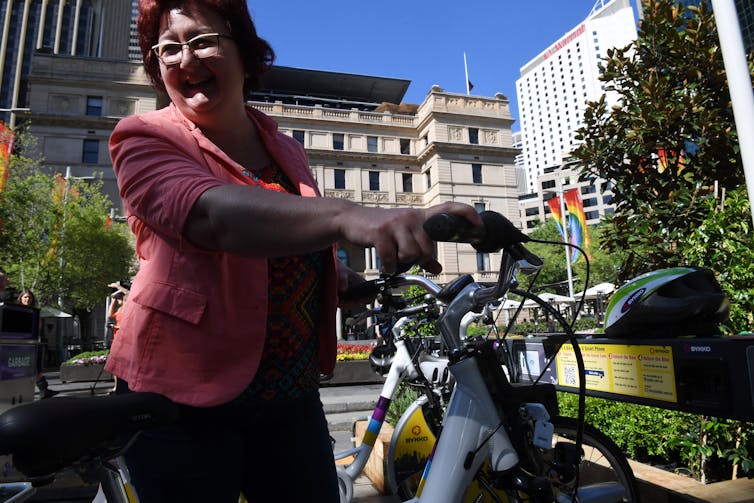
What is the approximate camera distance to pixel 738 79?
354 centimetres

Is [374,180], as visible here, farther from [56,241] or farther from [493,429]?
[493,429]

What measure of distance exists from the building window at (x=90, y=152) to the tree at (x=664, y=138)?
119 ft

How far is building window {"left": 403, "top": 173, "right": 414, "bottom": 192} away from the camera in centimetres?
4119

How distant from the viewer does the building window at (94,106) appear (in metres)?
34.2

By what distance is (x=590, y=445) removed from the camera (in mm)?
2566

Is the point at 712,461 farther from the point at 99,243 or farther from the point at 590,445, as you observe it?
the point at 99,243

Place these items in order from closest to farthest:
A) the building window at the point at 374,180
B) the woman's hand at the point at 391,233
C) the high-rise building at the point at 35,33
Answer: the woman's hand at the point at 391,233
the building window at the point at 374,180
the high-rise building at the point at 35,33

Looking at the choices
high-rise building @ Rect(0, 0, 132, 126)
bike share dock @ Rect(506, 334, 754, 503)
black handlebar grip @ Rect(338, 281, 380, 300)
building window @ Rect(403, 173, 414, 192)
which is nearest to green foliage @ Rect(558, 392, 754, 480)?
bike share dock @ Rect(506, 334, 754, 503)

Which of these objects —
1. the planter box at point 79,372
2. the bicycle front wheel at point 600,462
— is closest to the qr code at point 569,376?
the bicycle front wheel at point 600,462

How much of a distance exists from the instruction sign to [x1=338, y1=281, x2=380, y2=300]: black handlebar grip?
991mm

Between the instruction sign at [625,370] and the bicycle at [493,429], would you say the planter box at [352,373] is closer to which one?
the instruction sign at [625,370]

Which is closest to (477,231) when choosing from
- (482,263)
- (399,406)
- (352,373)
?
(399,406)

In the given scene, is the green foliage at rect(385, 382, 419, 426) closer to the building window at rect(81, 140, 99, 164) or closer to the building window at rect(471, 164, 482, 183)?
the building window at rect(81, 140, 99, 164)

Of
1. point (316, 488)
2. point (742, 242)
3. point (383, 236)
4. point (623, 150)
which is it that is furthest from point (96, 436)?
point (623, 150)
